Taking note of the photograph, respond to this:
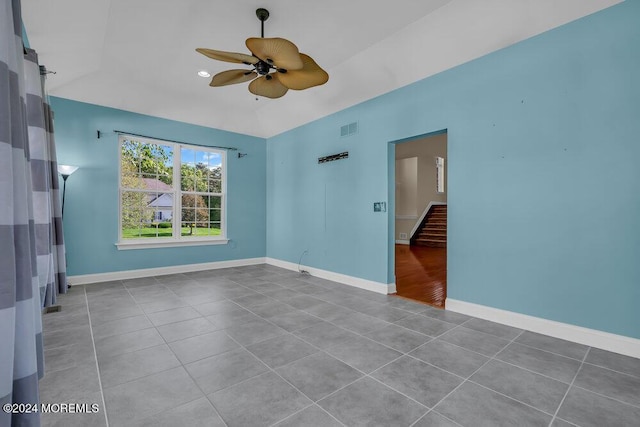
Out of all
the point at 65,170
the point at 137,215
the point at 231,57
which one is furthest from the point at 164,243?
the point at 231,57

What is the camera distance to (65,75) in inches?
159

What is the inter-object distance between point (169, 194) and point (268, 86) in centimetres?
355

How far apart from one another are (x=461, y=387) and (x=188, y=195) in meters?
5.51

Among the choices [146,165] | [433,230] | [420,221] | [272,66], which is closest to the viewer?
[272,66]

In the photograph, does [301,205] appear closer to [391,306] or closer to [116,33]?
[391,306]

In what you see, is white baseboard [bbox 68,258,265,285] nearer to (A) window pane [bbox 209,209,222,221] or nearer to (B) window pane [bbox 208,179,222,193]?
(A) window pane [bbox 209,209,222,221]

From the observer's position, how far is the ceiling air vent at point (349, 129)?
477 cm

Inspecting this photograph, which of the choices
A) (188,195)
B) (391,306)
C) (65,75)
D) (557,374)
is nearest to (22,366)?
(557,374)

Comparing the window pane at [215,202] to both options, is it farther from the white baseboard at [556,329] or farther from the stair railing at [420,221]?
the stair railing at [420,221]

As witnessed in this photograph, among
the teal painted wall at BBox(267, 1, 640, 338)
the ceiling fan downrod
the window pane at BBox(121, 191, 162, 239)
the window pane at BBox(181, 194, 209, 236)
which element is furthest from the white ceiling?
the window pane at BBox(181, 194, 209, 236)

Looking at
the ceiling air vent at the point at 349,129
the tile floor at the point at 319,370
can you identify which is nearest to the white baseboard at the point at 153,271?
the tile floor at the point at 319,370

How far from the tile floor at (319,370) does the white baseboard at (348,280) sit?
2.26ft

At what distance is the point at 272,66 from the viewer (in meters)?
2.65

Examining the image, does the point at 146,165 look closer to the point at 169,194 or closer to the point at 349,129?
the point at 169,194
